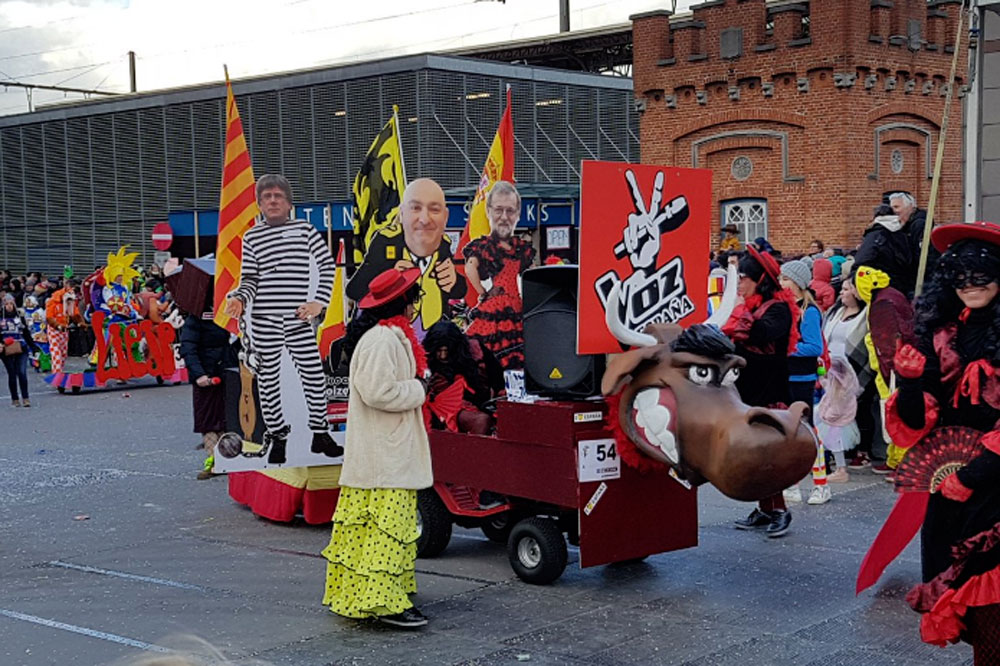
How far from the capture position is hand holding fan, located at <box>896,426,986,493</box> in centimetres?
488

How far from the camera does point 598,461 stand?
6973 mm

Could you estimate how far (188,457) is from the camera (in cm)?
1261

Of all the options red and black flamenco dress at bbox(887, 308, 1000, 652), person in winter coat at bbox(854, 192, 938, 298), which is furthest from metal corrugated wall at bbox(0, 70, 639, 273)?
red and black flamenco dress at bbox(887, 308, 1000, 652)

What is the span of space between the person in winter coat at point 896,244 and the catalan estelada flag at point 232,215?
4949mm

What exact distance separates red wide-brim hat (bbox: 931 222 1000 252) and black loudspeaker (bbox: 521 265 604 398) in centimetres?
242

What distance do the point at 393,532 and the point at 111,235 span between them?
33746 mm

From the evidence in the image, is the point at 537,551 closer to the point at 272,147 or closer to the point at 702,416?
the point at 702,416

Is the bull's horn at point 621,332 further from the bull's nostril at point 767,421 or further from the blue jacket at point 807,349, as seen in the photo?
the blue jacket at point 807,349

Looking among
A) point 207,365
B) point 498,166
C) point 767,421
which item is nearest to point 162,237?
point 207,365

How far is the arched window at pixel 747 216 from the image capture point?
83.5 feet

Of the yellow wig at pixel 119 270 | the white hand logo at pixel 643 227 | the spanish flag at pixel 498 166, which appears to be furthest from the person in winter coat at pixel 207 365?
the yellow wig at pixel 119 270

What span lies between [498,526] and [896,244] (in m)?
4.41

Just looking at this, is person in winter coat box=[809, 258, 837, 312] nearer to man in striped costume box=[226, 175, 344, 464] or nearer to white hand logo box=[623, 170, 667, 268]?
white hand logo box=[623, 170, 667, 268]

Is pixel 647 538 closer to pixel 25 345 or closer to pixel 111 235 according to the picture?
pixel 25 345
